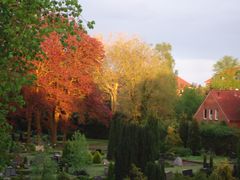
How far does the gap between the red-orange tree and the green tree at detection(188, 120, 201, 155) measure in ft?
35.5

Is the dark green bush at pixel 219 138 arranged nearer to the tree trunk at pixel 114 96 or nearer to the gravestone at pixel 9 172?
the tree trunk at pixel 114 96

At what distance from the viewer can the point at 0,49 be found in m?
9.47

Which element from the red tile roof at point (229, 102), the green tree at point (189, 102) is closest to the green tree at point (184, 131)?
the red tile roof at point (229, 102)

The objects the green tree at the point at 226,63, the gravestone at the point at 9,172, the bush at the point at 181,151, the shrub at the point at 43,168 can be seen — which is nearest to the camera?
the shrub at the point at 43,168

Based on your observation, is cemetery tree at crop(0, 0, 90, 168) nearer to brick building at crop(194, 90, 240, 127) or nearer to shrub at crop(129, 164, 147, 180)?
shrub at crop(129, 164, 147, 180)

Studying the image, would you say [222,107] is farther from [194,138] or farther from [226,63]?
[226,63]

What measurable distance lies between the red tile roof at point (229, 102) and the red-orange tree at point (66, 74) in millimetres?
16093

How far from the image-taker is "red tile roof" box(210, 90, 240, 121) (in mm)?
55812

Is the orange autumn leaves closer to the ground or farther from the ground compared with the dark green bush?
farther from the ground

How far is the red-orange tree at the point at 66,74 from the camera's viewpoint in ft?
149

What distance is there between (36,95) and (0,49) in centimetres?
3651

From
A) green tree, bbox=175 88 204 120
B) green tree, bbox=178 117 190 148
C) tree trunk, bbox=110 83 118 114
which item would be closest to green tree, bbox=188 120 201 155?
green tree, bbox=178 117 190 148

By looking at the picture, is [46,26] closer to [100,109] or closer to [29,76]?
[29,76]

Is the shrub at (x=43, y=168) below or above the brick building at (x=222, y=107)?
below
